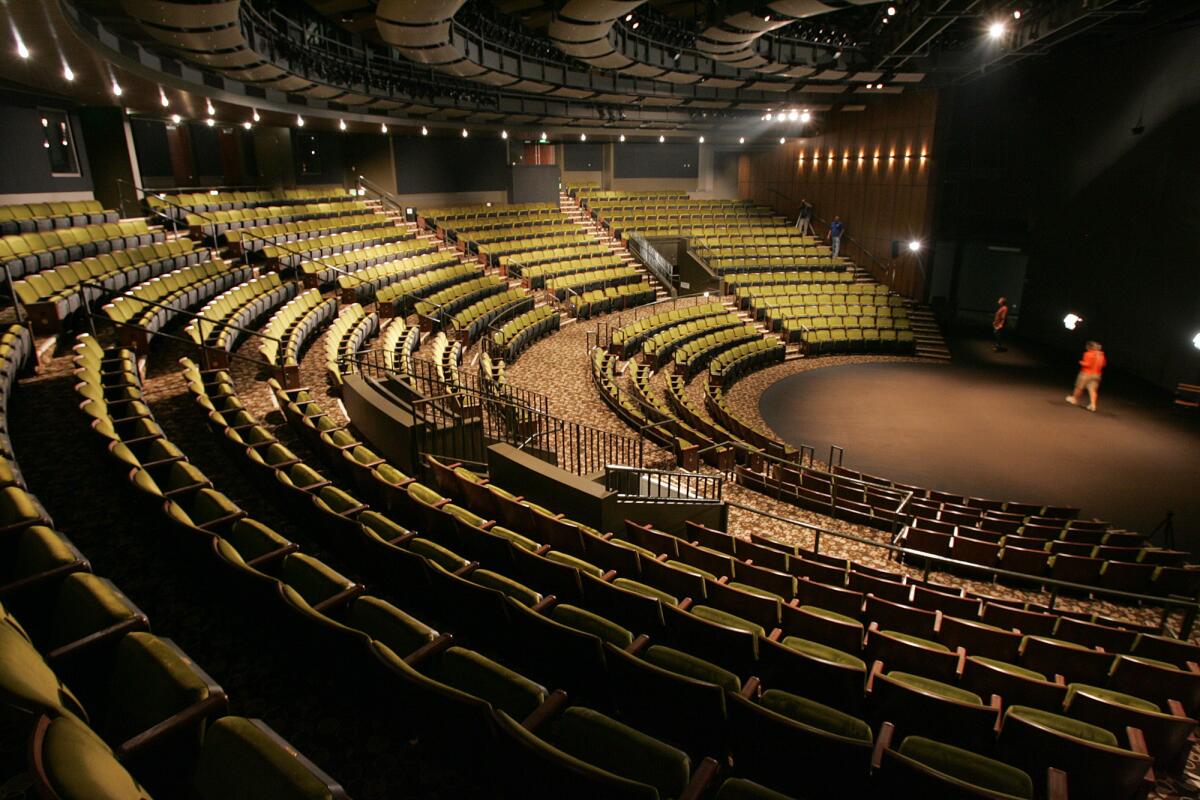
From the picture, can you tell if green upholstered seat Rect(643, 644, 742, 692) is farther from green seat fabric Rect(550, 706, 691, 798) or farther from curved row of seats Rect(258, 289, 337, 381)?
curved row of seats Rect(258, 289, 337, 381)

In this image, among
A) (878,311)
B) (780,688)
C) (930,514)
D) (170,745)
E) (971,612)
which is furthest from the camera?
(878,311)

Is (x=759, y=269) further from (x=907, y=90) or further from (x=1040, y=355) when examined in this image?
(x=1040, y=355)

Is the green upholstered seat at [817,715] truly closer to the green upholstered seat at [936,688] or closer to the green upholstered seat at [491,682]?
the green upholstered seat at [936,688]

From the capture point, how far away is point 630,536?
5.33m

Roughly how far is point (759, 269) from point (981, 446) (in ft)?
30.8

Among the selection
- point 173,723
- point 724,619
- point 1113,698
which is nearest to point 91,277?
point 173,723

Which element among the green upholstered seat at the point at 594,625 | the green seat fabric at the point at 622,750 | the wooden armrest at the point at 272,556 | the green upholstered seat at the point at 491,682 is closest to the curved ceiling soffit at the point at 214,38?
the wooden armrest at the point at 272,556

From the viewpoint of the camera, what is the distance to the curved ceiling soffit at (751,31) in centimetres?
962

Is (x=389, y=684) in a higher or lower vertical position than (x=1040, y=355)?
higher

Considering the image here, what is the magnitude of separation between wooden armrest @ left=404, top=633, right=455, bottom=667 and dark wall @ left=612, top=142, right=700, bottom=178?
23.1 meters

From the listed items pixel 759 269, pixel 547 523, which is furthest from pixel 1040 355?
pixel 547 523

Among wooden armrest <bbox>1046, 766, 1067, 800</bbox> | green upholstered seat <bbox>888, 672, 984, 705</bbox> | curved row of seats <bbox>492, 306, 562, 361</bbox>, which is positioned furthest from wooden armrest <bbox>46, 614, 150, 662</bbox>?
curved row of seats <bbox>492, 306, 562, 361</bbox>

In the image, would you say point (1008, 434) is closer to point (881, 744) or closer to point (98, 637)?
point (881, 744)

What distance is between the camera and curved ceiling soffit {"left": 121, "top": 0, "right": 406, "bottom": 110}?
22.8ft
